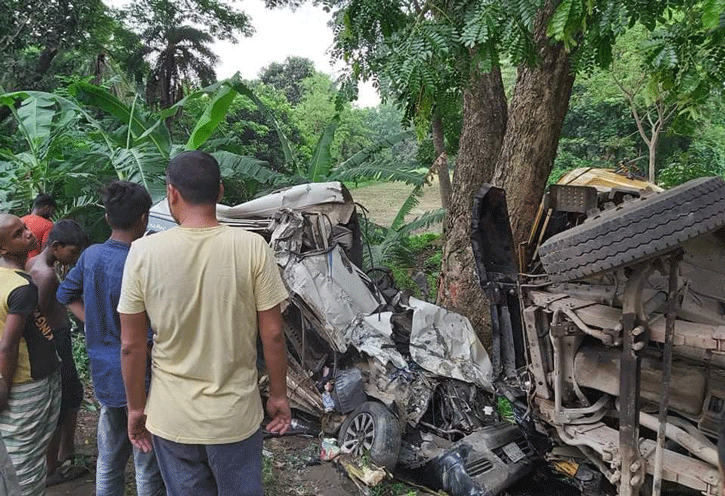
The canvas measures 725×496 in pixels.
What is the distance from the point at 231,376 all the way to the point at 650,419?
2097 millimetres

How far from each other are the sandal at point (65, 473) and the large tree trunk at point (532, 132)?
4160mm

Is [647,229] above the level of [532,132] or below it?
below

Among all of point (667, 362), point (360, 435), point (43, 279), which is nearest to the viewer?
point (667, 362)

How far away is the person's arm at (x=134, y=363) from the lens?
2174 mm

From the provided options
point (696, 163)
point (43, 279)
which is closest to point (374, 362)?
point (43, 279)

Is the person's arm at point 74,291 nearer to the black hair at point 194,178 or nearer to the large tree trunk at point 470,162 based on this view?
the black hair at point 194,178

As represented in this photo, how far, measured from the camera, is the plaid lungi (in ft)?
9.30

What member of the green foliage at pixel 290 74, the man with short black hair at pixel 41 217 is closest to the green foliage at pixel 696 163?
the man with short black hair at pixel 41 217

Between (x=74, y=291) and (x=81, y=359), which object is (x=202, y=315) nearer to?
(x=74, y=291)

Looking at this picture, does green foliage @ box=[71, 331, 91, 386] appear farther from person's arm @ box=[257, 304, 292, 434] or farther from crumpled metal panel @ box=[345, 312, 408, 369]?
person's arm @ box=[257, 304, 292, 434]

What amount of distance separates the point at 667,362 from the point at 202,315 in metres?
2.11

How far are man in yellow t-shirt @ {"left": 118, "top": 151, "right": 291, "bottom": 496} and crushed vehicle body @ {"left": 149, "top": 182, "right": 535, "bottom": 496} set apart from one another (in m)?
1.82

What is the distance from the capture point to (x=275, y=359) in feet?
7.57

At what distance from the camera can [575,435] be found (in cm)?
302
